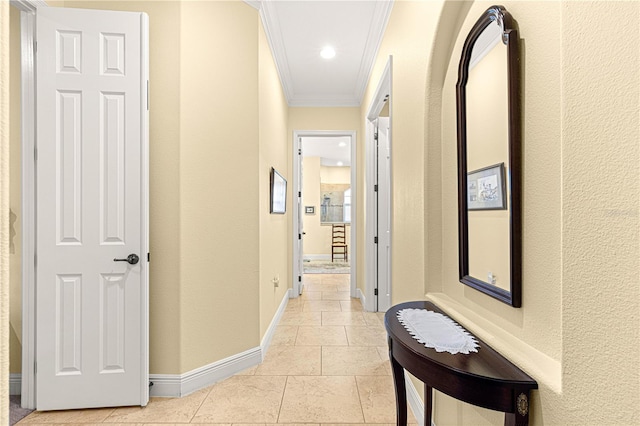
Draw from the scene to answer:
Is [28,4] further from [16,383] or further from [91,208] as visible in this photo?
[16,383]

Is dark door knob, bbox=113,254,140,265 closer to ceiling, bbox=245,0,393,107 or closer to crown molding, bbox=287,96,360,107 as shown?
ceiling, bbox=245,0,393,107

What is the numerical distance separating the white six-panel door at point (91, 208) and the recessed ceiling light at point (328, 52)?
1821 millimetres

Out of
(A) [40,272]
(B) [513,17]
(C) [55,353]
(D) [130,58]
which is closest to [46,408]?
(C) [55,353]

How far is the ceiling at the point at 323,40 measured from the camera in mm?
2701

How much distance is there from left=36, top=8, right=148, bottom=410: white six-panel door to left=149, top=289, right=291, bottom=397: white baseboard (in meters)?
0.14

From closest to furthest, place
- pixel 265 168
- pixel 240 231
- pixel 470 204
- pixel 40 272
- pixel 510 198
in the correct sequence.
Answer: pixel 510 198
pixel 470 204
pixel 40 272
pixel 240 231
pixel 265 168

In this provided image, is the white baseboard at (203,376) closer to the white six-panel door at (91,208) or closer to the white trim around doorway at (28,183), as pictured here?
the white six-panel door at (91,208)

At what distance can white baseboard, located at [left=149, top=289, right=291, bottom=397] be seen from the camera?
2172mm

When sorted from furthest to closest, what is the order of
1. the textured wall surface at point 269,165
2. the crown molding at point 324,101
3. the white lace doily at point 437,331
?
the crown molding at point 324,101
the textured wall surface at point 269,165
the white lace doily at point 437,331

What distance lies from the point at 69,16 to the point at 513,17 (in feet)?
7.86

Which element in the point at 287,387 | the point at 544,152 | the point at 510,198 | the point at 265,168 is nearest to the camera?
the point at 544,152

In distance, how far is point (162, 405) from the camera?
81.8 inches

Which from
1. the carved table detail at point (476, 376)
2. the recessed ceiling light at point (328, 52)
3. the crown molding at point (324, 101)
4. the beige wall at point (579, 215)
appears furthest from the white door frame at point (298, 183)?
the beige wall at point (579, 215)

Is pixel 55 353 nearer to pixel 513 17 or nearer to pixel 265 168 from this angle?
pixel 265 168
